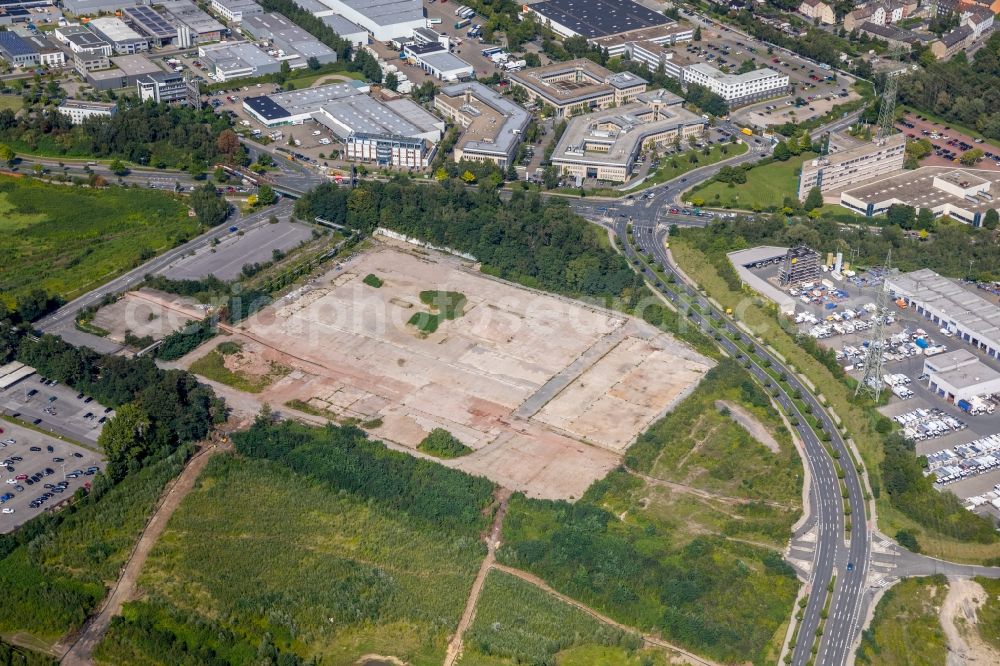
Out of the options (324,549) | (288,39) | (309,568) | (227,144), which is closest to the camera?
(309,568)

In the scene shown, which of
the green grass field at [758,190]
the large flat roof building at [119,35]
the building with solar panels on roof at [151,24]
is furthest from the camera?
the building with solar panels on roof at [151,24]

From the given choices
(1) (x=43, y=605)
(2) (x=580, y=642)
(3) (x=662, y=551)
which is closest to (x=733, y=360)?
(3) (x=662, y=551)

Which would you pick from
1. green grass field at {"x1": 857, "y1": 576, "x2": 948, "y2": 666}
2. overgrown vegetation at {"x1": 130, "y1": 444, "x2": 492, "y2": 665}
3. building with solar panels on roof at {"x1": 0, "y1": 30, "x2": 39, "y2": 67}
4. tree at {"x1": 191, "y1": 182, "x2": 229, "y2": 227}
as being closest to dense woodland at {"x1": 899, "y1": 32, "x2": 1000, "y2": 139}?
green grass field at {"x1": 857, "y1": 576, "x2": 948, "y2": 666}

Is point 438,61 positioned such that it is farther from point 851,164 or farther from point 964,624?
point 964,624

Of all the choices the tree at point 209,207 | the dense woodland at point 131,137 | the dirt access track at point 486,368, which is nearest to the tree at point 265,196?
the tree at point 209,207

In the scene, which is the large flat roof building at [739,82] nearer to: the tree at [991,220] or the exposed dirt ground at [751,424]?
the tree at [991,220]

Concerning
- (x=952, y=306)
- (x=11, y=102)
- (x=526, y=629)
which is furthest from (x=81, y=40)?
(x=526, y=629)

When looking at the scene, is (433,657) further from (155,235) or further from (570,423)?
(155,235)
